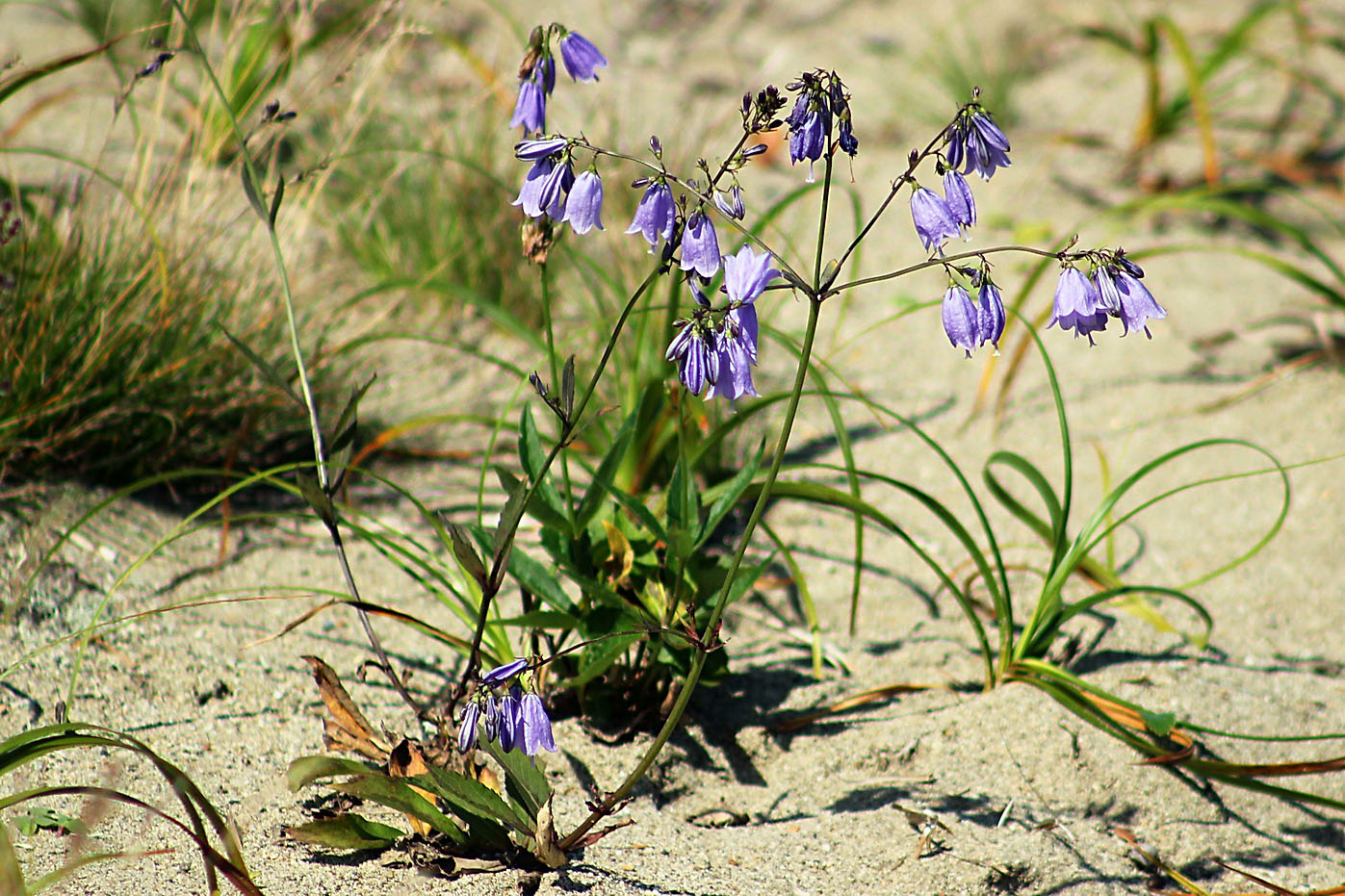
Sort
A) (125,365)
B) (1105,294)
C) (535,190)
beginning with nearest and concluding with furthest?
(1105,294) < (535,190) < (125,365)

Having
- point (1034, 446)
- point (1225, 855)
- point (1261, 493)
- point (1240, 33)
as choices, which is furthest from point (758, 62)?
point (1225, 855)

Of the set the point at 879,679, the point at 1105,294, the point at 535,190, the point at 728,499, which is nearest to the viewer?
the point at 1105,294

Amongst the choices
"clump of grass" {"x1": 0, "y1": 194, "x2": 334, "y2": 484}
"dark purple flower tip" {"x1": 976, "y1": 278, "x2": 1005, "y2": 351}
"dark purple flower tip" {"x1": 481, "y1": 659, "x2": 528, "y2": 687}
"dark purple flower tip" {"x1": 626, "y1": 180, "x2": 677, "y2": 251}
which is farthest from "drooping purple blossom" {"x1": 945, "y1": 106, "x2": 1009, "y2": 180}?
"clump of grass" {"x1": 0, "y1": 194, "x2": 334, "y2": 484}

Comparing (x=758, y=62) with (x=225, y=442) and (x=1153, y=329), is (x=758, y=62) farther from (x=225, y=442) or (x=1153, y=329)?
(x=225, y=442)

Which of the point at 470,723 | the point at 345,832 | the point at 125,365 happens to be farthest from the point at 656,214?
the point at 125,365

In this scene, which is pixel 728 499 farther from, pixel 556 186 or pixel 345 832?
pixel 345 832

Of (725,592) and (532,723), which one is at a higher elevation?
(725,592)
